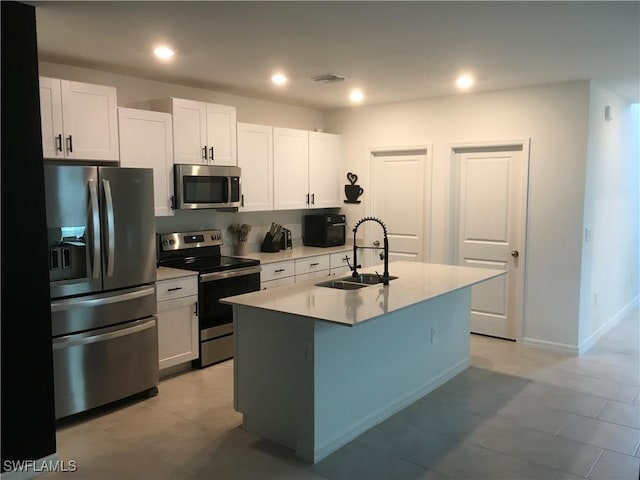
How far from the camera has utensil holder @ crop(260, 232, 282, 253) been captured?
557cm

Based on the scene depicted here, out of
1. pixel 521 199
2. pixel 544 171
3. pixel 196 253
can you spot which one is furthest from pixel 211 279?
pixel 544 171

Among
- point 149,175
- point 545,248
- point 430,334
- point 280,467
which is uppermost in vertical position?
point 149,175

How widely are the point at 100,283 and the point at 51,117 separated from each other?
1.19m

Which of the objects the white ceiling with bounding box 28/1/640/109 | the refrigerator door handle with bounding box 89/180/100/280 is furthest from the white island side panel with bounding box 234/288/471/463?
the white ceiling with bounding box 28/1/640/109

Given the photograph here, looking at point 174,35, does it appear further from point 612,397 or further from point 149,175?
point 612,397

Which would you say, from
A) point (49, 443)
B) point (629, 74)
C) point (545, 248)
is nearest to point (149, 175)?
point (49, 443)

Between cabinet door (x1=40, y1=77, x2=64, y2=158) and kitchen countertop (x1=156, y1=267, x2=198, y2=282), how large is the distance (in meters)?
1.15

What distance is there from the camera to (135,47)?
3.54m

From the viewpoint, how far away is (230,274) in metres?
4.56

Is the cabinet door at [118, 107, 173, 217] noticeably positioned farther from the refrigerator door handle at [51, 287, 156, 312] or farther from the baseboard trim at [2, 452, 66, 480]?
the baseboard trim at [2, 452, 66, 480]

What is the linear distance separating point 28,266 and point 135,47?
5.51 ft

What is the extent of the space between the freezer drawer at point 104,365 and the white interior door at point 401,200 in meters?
3.13

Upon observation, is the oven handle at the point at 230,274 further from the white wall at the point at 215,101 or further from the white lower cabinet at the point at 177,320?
the white wall at the point at 215,101

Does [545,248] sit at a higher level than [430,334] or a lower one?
higher
